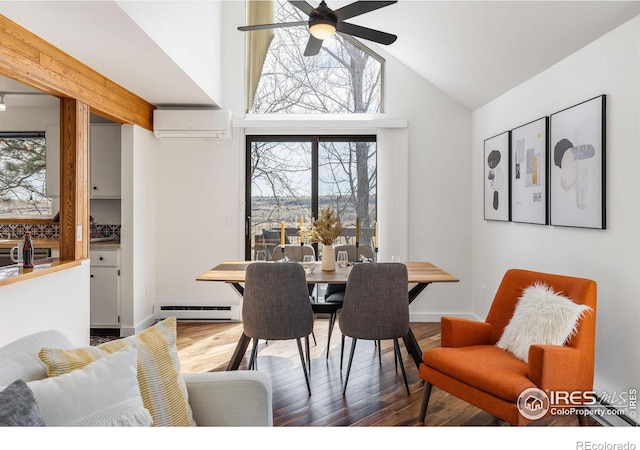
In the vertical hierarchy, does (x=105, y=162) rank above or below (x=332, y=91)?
below

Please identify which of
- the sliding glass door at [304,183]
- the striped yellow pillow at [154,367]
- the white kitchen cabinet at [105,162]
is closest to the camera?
the striped yellow pillow at [154,367]

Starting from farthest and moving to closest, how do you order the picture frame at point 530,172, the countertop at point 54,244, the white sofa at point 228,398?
1. the countertop at point 54,244
2. the picture frame at point 530,172
3. the white sofa at point 228,398

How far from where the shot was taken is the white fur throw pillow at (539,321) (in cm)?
226

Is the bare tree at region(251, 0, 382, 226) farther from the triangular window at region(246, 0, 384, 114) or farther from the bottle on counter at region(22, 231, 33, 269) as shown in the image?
the bottle on counter at region(22, 231, 33, 269)

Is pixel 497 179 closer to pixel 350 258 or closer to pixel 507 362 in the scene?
pixel 350 258

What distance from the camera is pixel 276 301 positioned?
2.95 meters

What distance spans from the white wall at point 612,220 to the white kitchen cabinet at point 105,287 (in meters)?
3.74

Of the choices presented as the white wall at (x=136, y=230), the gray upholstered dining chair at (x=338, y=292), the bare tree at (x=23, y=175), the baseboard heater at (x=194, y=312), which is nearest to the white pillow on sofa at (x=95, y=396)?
the gray upholstered dining chair at (x=338, y=292)

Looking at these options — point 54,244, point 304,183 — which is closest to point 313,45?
point 304,183

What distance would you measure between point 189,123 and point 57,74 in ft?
5.79

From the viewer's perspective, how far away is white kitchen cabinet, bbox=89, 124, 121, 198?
460cm

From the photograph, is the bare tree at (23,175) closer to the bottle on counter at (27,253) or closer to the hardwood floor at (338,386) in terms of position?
the hardwood floor at (338,386)
